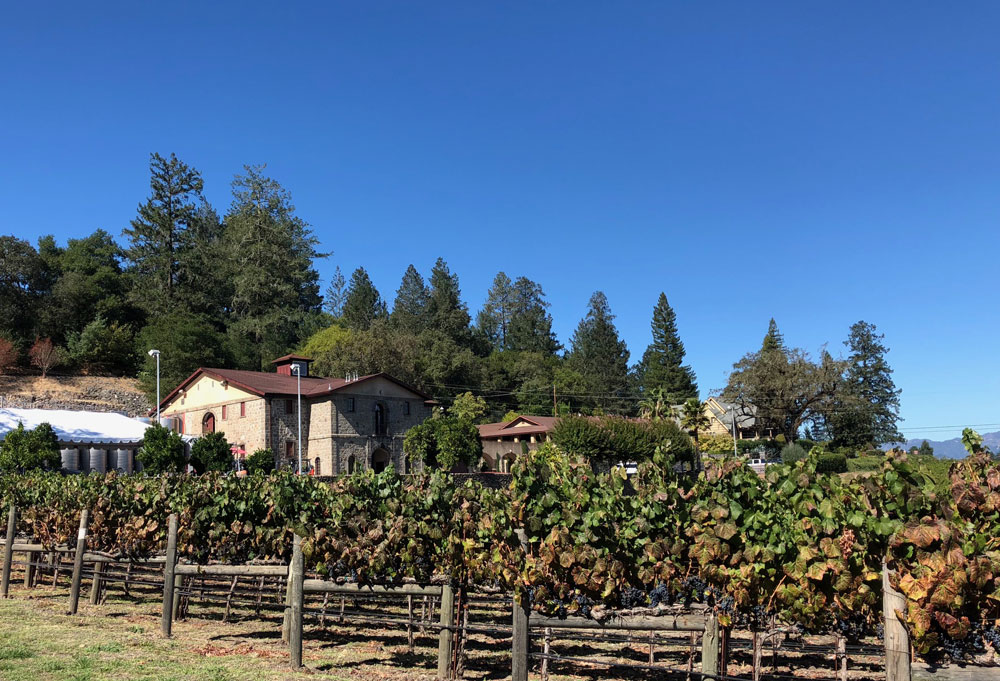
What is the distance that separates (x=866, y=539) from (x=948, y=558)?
572 mm

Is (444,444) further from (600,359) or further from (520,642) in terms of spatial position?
(600,359)

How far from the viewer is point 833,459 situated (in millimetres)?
50688

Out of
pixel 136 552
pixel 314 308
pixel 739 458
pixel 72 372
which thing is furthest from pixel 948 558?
pixel 314 308

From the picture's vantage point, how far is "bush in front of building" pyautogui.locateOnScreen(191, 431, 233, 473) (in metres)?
30.5

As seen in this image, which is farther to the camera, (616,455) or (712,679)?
(616,455)

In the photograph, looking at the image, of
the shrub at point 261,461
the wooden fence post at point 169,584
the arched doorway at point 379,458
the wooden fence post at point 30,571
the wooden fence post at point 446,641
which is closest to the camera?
the wooden fence post at point 446,641

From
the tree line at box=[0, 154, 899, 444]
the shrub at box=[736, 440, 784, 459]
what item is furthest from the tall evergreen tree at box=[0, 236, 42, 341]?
the shrub at box=[736, 440, 784, 459]

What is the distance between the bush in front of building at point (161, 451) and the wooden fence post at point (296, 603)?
2239 centimetres

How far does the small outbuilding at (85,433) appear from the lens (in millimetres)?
28062

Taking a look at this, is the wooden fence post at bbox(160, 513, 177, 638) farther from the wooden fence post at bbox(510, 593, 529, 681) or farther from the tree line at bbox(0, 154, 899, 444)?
the tree line at bbox(0, 154, 899, 444)

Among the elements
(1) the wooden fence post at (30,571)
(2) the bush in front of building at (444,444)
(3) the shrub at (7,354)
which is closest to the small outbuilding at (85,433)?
(1) the wooden fence post at (30,571)

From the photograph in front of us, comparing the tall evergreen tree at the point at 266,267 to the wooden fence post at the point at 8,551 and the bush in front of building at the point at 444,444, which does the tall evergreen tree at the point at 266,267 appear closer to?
the bush in front of building at the point at 444,444

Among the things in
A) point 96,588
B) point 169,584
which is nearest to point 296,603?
point 169,584

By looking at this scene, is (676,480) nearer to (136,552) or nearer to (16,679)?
(16,679)
